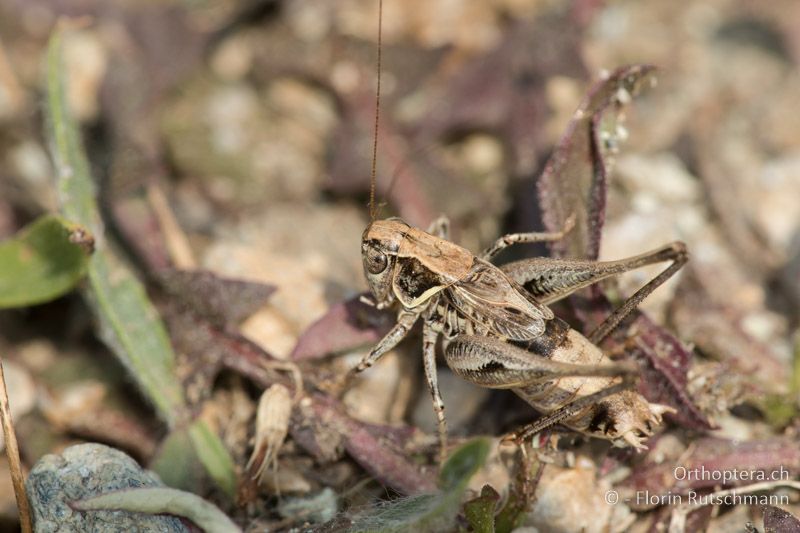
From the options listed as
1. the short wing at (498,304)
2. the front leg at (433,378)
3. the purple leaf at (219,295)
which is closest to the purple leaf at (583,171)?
the short wing at (498,304)

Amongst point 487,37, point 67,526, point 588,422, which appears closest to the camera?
point 67,526

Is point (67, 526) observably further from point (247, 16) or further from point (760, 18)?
point (760, 18)

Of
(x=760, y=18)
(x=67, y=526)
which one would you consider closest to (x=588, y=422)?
(x=67, y=526)

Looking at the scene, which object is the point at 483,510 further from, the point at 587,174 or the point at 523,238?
the point at 587,174

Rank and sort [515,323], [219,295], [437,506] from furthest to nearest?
[219,295] → [515,323] → [437,506]

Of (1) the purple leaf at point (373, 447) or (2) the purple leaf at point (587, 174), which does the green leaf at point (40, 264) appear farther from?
(2) the purple leaf at point (587, 174)

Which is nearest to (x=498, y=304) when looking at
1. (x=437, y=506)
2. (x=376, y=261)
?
(x=376, y=261)
